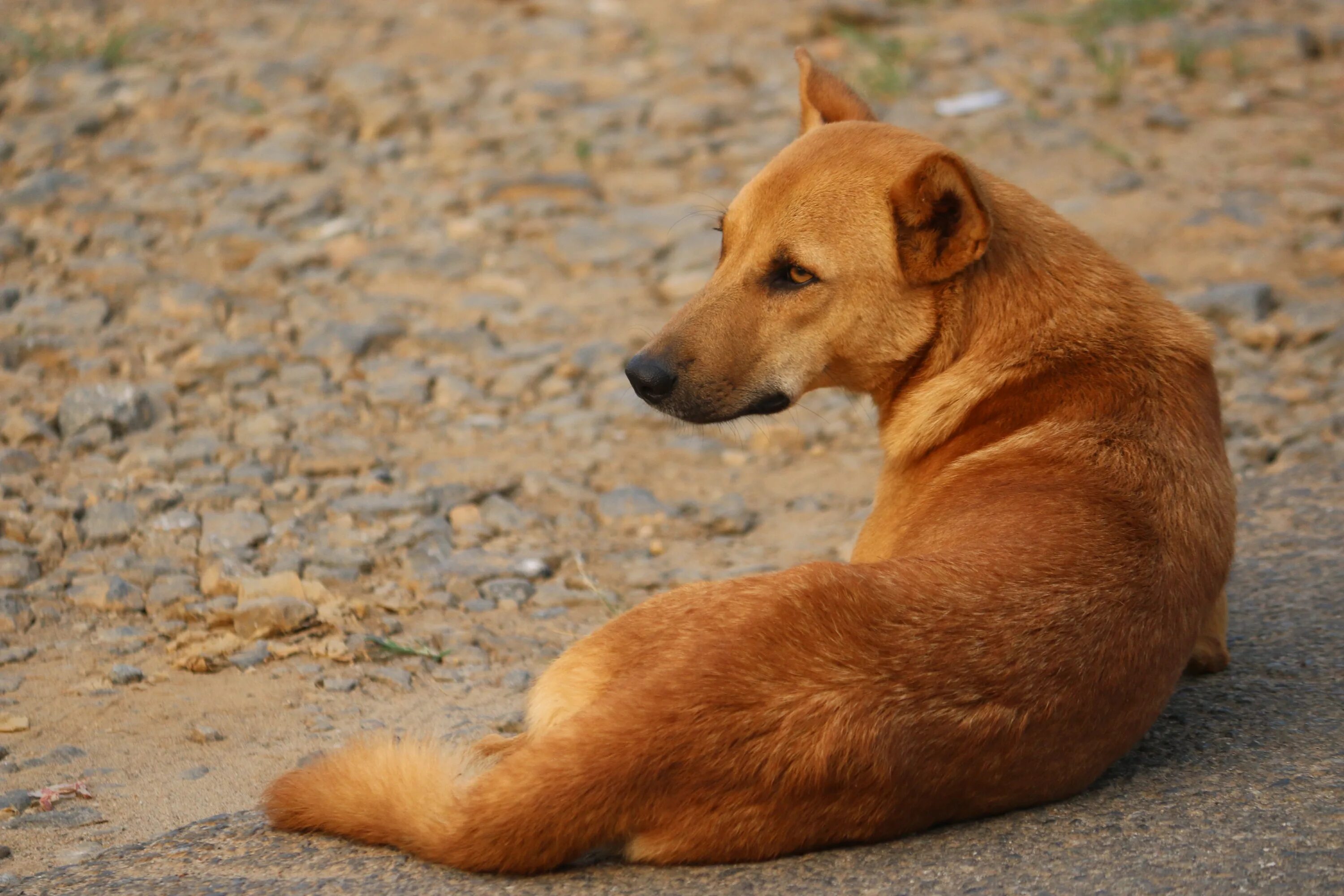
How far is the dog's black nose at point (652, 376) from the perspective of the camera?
157 inches

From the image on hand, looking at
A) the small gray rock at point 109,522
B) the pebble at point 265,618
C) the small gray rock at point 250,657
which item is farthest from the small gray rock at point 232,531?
the small gray rock at point 250,657

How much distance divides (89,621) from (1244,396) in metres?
4.96

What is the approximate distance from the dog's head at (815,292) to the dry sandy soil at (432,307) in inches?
45.1

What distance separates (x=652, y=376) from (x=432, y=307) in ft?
10.8

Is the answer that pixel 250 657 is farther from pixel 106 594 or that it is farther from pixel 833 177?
pixel 833 177

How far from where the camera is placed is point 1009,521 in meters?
3.25

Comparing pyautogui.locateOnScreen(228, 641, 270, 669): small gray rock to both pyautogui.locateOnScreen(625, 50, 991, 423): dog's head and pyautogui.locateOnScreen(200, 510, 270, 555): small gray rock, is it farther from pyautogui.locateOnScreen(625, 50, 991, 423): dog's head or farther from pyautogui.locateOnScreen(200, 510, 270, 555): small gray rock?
pyautogui.locateOnScreen(625, 50, 991, 423): dog's head

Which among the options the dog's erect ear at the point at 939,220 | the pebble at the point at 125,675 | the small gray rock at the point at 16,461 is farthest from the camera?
the small gray rock at the point at 16,461

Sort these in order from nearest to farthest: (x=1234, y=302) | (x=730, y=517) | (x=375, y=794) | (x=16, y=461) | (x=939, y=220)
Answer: (x=375, y=794) < (x=939, y=220) < (x=16, y=461) < (x=730, y=517) < (x=1234, y=302)

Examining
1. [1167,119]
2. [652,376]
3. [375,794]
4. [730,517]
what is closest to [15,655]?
[375,794]

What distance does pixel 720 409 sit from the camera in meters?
4.06

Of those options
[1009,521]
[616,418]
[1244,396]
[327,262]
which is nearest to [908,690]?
[1009,521]

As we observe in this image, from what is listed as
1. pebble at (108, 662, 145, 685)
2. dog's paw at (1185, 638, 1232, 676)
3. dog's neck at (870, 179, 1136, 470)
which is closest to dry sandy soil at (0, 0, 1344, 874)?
pebble at (108, 662, 145, 685)

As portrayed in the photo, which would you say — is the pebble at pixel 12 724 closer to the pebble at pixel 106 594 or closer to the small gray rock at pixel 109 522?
the pebble at pixel 106 594
